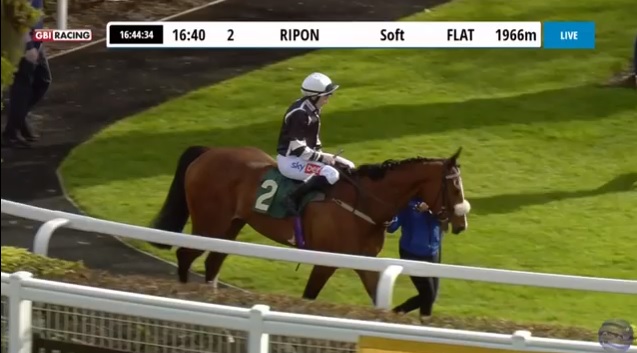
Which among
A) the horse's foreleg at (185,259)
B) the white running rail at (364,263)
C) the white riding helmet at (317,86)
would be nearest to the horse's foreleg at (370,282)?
the white riding helmet at (317,86)

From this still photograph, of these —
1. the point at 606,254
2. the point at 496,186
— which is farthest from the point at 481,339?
the point at 496,186

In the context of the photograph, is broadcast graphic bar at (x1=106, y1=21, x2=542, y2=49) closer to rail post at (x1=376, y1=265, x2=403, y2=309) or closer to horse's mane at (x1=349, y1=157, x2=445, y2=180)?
horse's mane at (x1=349, y1=157, x2=445, y2=180)

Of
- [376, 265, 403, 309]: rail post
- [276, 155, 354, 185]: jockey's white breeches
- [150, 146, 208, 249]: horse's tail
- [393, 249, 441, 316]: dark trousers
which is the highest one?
[276, 155, 354, 185]: jockey's white breeches

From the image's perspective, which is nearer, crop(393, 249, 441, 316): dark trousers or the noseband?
crop(393, 249, 441, 316): dark trousers

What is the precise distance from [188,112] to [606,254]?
4.30 metres

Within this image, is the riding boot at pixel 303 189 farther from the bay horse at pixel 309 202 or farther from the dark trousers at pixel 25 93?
the dark trousers at pixel 25 93

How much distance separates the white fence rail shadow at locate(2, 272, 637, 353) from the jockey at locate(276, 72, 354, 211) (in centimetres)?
277

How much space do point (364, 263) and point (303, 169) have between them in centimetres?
179

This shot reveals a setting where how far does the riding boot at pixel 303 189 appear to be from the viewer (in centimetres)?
830

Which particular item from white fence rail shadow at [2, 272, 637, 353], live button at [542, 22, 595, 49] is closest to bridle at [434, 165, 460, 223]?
white fence rail shadow at [2, 272, 637, 353]

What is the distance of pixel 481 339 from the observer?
16.8 feet

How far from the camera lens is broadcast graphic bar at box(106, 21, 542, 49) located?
11.8 m

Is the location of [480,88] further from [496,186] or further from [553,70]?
[496,186]

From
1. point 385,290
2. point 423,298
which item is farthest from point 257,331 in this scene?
point 423,298
